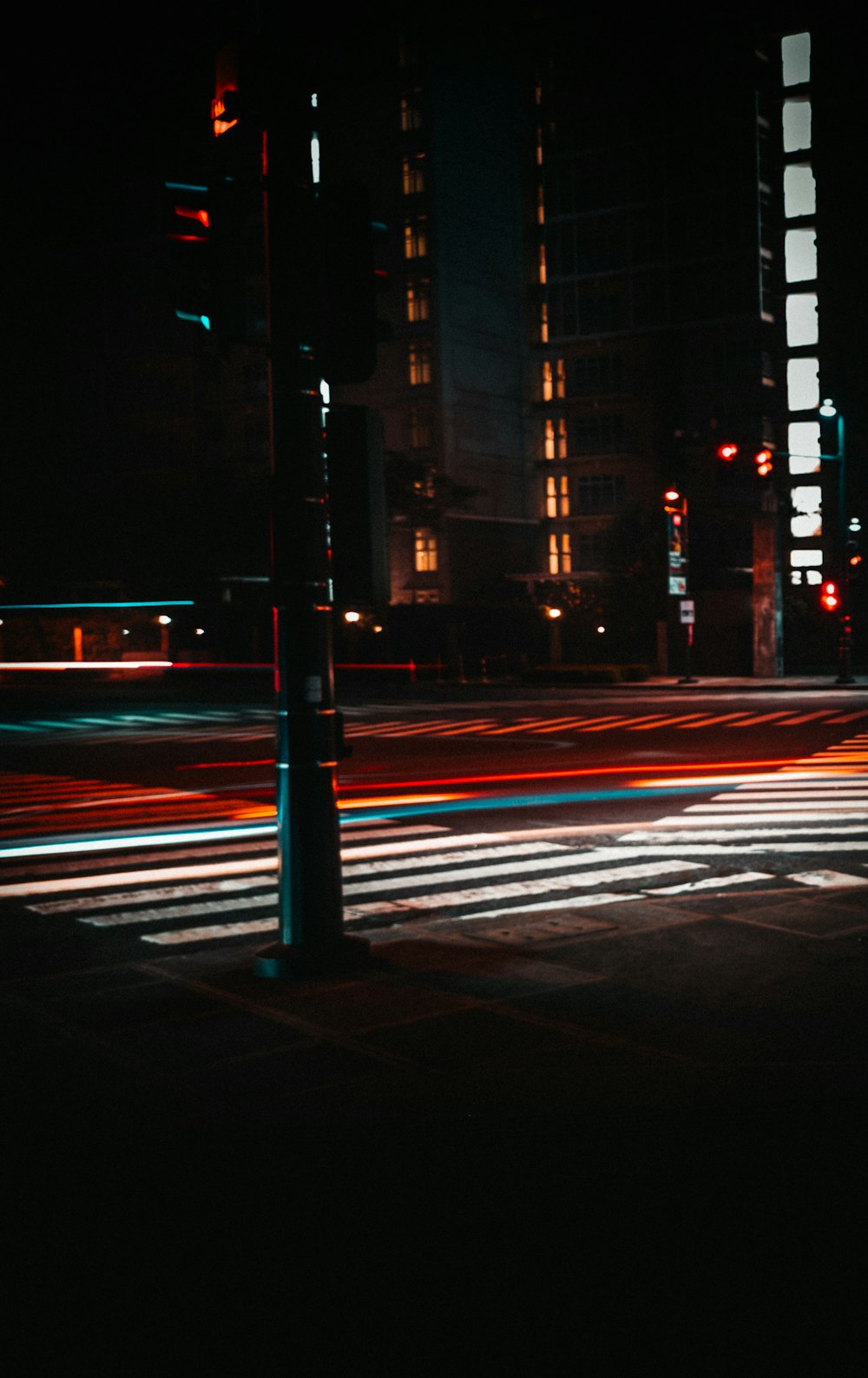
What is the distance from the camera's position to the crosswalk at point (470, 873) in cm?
910

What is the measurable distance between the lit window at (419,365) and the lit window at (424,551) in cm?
710

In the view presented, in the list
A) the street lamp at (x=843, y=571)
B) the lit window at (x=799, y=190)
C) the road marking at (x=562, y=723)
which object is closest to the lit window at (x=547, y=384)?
the lit window at (x=799, y=190)

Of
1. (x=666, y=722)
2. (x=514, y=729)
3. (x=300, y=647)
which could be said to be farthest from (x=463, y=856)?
(x=666, y=722)

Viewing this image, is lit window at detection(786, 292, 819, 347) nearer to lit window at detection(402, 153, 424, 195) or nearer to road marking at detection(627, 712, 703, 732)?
lit window at detection(402, 153, 424, 195)

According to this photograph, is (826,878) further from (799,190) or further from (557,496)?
(799,190)

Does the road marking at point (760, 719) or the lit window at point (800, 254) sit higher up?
the lit window at point (800, 254)

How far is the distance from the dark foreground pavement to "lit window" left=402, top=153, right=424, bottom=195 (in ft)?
202

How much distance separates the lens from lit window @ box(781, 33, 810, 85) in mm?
63219

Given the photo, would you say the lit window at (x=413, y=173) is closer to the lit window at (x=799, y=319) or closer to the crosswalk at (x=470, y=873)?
the lit window at (x=799, y=319)

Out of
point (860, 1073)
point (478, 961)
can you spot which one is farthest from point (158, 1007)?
point (860, 1073)

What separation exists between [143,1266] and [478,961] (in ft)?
12.5

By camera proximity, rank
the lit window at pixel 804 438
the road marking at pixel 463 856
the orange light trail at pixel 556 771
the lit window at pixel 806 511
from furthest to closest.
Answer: the lit window at pixel 806 511, the lit window at pixel 804 438, the orange light trail at pixel 556 771, the road marking at pixel 463 856

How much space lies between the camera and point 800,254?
212ft

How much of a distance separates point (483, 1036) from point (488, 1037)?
1.1 inches
